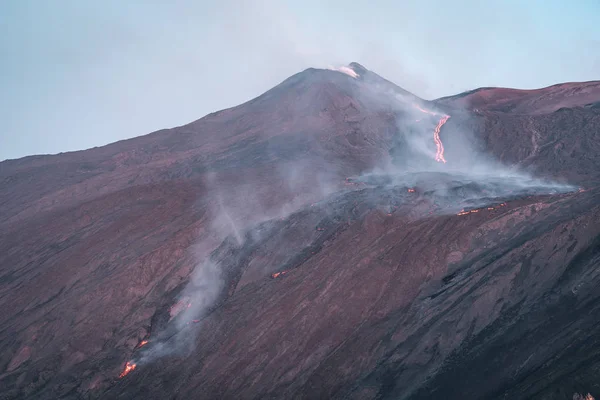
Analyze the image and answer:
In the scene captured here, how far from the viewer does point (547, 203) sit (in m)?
25.9

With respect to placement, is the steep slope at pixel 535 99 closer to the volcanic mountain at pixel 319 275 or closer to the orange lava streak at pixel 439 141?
the volcanic mountain at pixel 319 275

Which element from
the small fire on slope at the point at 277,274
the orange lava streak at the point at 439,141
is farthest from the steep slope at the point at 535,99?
the small fire on slope at the point at 277,274

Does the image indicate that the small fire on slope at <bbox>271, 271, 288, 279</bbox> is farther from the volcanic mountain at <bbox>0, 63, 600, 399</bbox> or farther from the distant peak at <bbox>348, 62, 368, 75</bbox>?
the distant peak at <bbox>348, 62, 368, 75</bbox>

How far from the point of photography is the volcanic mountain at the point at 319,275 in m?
18.5

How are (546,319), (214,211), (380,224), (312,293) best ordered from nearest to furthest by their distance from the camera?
(546,319) < (312,293) < (380,224) < (214,211)

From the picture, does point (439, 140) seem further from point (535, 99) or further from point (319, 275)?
point (319, 275)

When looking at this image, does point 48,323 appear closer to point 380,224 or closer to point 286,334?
point 286,334

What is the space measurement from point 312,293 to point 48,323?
12.7 meters

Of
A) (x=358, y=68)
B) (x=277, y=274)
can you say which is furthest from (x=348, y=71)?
(x=277, y=274)

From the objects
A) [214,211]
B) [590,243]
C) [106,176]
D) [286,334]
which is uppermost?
[106,176]

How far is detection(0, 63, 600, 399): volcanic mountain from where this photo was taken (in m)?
18.5

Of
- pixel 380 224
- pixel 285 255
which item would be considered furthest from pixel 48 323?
pixel 380 224

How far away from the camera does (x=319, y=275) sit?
2466 cm

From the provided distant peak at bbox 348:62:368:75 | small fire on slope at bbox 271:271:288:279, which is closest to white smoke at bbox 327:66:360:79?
distant peak at bbox 348:62:368:75
